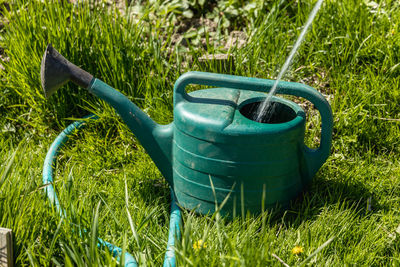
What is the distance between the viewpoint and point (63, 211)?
1861 millimetres

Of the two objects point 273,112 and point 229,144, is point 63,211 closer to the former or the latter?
point 229,144

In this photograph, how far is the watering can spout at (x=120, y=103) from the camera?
2057mm

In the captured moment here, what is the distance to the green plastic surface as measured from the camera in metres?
2.00

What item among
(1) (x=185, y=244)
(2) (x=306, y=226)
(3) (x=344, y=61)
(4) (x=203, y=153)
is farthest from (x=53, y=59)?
(3) (x=344, y=61)

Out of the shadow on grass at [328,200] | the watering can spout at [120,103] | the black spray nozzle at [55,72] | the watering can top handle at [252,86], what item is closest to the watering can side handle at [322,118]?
the watering can top handle at [252,86]

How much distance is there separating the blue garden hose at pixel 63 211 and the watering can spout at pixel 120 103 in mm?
234

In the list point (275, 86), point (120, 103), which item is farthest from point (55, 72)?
point (275, 86)

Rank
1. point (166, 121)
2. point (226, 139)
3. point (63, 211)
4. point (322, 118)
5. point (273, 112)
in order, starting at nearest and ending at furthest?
point (63, 211)
point (226, 139)
point (322, 118)
point (273, 112)
point (166, 121)

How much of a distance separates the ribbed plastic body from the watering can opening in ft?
0.15

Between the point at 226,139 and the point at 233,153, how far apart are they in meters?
0.07

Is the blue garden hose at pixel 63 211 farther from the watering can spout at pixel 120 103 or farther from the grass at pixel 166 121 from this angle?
the watering can spout at pixel 120 103

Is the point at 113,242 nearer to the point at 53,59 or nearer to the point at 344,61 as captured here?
the point at 53,59

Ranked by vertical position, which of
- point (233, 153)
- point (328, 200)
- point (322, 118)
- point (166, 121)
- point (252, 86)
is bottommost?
point (328, 200)

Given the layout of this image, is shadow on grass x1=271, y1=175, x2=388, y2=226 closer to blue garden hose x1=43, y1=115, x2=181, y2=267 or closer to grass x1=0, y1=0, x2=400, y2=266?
grass x1=0, y1=0, x2=400, y2=266
